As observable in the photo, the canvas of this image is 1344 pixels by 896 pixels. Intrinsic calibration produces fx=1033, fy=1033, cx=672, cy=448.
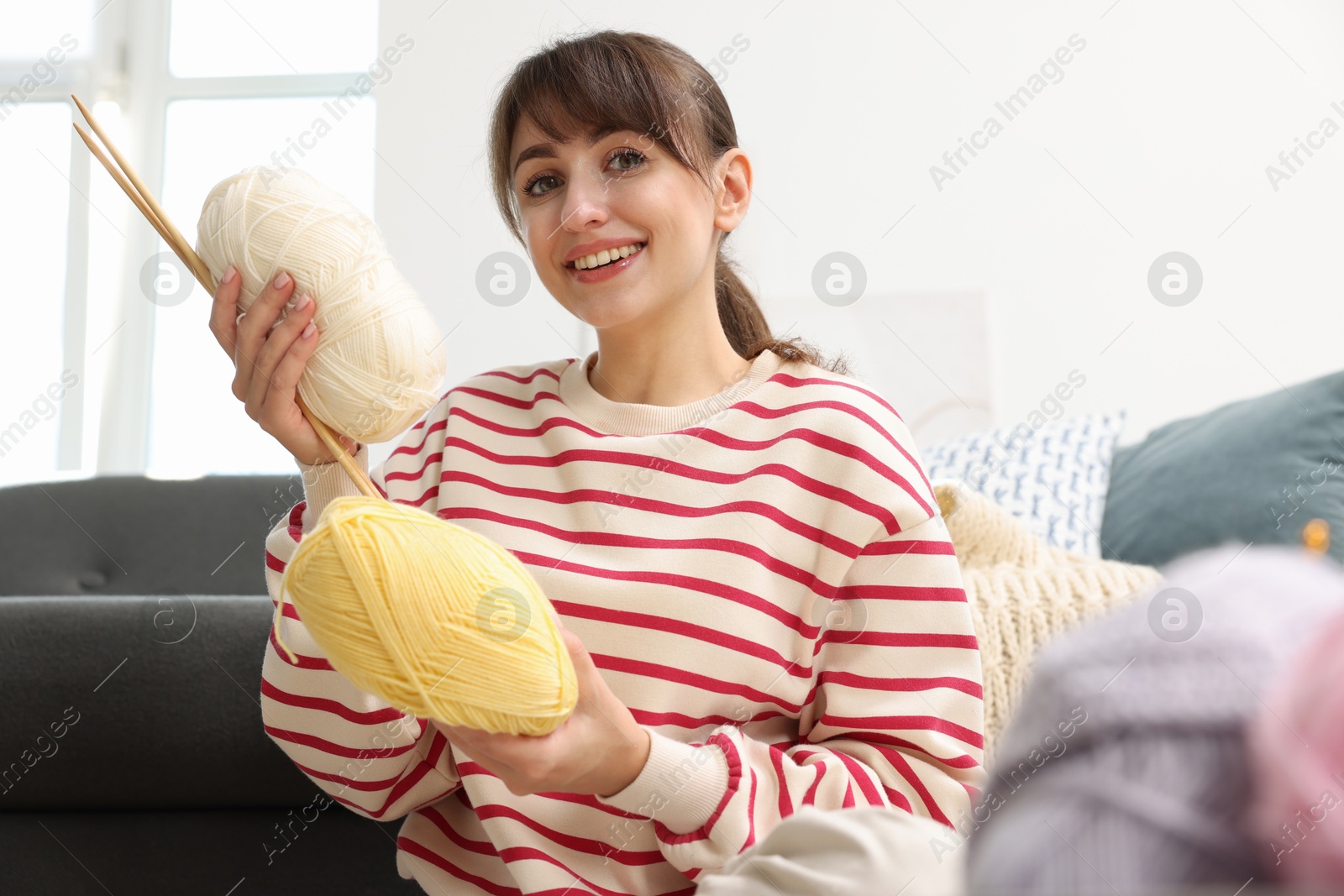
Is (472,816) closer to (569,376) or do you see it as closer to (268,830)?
(268,830)

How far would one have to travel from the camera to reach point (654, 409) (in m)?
1.01

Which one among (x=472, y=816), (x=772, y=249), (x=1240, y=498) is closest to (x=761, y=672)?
(x=472, y=816)

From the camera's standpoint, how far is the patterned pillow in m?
1.48

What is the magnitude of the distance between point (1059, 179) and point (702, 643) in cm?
195

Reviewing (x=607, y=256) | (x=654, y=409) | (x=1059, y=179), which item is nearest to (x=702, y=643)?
(x=654, y=409)

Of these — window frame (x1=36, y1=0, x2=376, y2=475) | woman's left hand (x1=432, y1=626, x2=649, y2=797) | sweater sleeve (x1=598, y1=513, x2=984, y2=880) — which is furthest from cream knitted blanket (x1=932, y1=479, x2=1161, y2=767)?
window frame (x1=36, y1=0, x2=376, y2=475)

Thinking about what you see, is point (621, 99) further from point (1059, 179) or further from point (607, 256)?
point (1059, 179)

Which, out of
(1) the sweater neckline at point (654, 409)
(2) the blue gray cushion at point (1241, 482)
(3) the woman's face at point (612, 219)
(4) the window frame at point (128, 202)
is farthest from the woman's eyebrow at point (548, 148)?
(4) the window frame at point (128, 202)

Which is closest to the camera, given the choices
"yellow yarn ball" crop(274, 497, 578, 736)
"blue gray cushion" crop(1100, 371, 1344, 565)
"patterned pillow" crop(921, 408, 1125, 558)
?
"yellow yarn ball" crop(274, 497, 578, 736)

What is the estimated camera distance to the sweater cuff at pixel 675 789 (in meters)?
0.76

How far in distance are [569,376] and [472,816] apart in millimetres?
442

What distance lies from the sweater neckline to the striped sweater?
0.03 meters

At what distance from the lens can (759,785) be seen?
0.79 meters

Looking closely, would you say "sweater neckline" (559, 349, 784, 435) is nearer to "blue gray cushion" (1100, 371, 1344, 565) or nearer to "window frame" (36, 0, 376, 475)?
"blue gray cushion" (1100, 371, 1344, 565)
